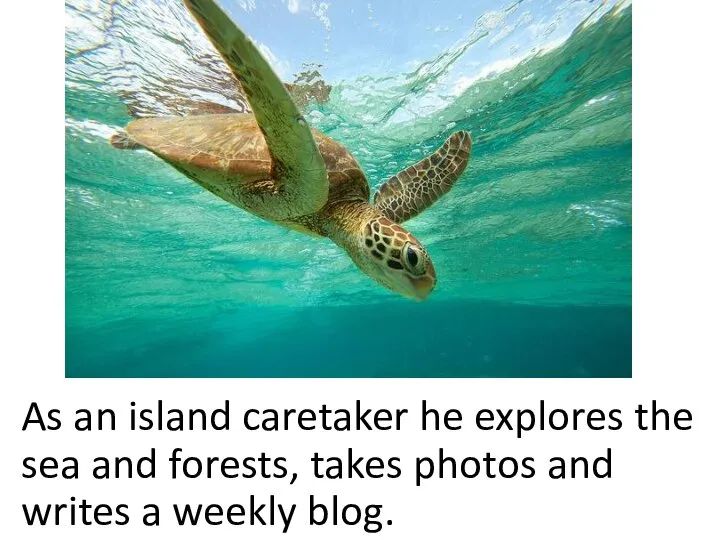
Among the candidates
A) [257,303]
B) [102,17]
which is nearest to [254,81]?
[102,17]

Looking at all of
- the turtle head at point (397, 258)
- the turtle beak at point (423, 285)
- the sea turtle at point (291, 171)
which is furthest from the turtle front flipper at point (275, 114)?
the turtle beak at point (423, 285)

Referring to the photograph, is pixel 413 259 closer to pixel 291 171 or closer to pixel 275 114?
pixel 291 171

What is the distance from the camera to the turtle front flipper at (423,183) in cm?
439

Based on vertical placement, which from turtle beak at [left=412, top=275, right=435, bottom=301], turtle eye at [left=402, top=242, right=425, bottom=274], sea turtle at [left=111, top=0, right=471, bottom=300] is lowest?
turtle beak at [left=412, top=275, right=435, bottom=301]

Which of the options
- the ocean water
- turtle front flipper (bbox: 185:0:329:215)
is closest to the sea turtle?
turtle front flipper (bbox: 185:0:329:215)

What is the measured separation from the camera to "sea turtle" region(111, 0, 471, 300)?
2.25 meters

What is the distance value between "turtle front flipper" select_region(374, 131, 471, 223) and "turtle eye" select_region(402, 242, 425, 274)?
6.19ft

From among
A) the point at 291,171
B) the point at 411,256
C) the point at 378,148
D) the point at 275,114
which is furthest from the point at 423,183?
the point at 378,148

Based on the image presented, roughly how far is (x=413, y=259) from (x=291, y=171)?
113cm

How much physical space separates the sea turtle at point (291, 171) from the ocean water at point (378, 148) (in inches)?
58.7

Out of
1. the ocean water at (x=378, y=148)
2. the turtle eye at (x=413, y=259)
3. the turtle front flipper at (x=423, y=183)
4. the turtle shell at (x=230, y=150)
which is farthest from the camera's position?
the ocean water at (x=378, y=148)

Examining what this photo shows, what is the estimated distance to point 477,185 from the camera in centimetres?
973

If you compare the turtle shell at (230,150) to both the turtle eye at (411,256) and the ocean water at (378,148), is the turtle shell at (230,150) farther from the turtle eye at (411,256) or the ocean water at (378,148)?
the ocean water at (378,148)

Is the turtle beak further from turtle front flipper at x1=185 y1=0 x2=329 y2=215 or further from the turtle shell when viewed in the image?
the turtle shell
